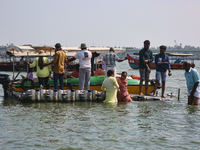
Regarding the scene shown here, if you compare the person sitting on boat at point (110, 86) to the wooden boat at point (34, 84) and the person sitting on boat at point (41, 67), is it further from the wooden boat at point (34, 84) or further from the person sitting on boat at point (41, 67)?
the person sitting on boat at point (41, 67)

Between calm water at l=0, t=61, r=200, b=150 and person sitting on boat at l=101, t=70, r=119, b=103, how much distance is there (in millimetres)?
338

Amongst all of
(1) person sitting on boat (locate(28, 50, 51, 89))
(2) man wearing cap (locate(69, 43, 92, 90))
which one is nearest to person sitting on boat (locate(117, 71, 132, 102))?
(2) man wearing cap (locate(69, 43, 92, 90))

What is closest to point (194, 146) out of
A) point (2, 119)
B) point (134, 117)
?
point (134, 117)

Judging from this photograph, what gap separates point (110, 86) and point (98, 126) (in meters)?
3.10

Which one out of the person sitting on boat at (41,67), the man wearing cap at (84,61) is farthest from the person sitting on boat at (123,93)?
the person sitting on boat at (41,67)

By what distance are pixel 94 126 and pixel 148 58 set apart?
476cm

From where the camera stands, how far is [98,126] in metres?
7.78

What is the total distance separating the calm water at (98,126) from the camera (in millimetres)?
6391

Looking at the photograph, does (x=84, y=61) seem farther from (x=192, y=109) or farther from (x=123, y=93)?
(x=192, y=109)

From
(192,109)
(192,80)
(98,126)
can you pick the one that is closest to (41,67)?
(98,126)

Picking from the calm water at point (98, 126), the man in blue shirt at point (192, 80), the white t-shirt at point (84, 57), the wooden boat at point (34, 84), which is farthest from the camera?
the wooden boat at point (34, 84)

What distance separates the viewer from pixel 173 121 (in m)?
8.51

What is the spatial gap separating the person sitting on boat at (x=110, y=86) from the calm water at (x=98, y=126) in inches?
13.3

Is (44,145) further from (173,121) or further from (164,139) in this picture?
(173,121)
